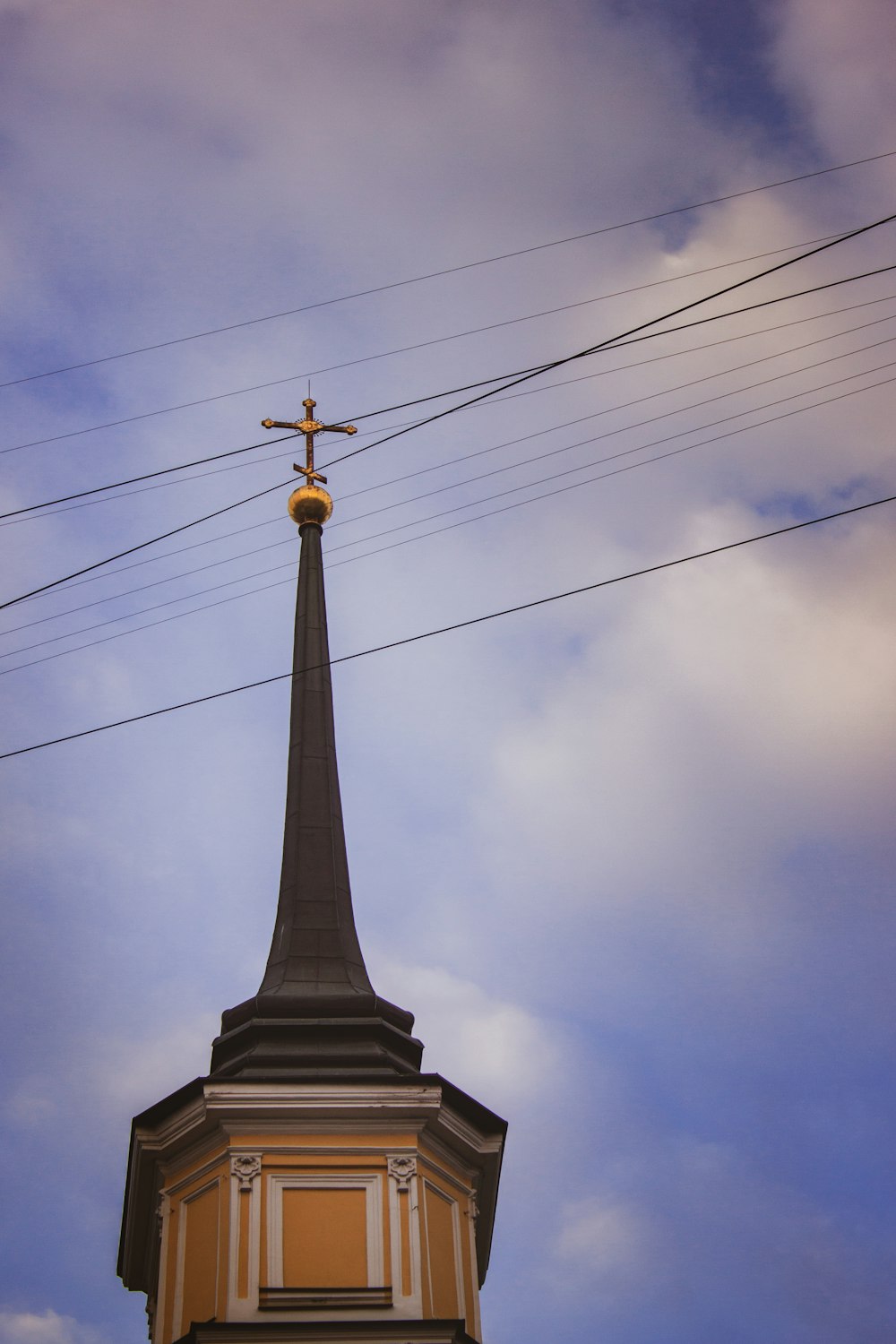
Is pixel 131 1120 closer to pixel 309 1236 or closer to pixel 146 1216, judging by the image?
pixel 146 1216

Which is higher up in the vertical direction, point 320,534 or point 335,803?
point 320,534

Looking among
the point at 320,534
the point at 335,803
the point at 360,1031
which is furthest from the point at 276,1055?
the point at 320,534

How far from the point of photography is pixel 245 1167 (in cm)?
2373

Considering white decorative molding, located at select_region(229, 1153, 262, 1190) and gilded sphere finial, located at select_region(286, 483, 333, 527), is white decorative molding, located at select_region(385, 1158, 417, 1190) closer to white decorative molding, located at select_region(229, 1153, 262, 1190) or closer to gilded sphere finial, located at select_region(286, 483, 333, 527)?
white decorative molding, located at select_region(229, 1153, 262, 1190)

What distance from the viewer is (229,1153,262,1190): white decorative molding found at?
23.6 metres

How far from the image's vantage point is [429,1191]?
2434 cm

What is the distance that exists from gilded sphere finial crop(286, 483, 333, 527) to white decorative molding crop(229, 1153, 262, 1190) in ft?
42.9

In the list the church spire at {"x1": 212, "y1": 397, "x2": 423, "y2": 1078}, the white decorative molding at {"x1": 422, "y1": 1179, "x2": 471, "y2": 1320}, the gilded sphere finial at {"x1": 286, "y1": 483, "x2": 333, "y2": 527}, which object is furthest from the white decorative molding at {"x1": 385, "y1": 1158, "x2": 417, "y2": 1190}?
the gilded sphere finial at {"x1": 286, "y1": 483, "x2": 333, "y2": 527}

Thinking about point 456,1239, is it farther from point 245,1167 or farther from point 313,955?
point 313,955

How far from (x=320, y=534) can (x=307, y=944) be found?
9337mm

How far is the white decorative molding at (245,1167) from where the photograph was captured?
2358 centimetres

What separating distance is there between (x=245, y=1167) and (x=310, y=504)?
43.6 ft

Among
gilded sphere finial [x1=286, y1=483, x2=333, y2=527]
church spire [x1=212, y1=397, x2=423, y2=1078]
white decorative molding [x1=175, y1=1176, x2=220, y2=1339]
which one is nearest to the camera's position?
white decorative molding [x1=175, y1=1176, x2=220, y2=1339]

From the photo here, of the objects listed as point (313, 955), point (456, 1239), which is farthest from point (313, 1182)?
point (313, 955)
